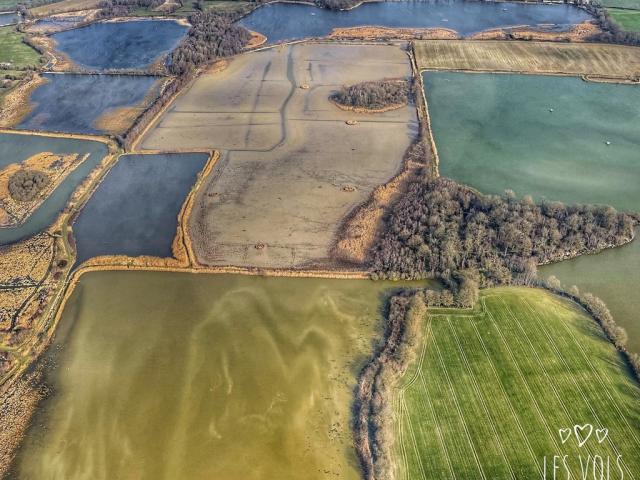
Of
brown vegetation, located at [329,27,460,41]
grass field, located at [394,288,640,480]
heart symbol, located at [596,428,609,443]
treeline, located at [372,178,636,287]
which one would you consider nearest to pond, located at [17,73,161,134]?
brown vegetation, located at [329,27,460,41]

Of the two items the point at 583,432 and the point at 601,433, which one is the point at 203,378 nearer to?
the point at 583,432

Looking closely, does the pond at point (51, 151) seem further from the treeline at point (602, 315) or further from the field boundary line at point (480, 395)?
the treeline at point (602, 315)

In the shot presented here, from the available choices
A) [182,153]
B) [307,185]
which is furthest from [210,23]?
[307,185]

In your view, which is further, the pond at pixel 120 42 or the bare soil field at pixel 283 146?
the pond at pixel 120 42

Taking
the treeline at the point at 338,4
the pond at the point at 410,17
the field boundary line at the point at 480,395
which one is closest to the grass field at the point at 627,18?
the pond at the point at 410,17

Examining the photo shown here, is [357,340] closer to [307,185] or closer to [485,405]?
[485,405]

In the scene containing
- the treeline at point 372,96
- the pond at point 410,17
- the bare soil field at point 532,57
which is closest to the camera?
the treeline at point 372,96

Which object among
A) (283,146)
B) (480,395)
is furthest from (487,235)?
(283,146)
